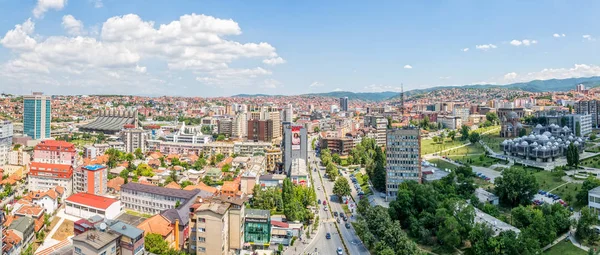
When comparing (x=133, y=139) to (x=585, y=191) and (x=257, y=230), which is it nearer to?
(x=257, y=230)

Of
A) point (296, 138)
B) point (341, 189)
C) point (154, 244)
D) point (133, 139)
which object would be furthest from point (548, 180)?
point (133, 139)

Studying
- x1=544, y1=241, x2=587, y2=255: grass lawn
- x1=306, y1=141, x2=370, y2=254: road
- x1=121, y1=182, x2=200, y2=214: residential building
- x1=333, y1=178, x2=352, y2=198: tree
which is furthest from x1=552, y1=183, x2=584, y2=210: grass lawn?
x1=121, y1=182, x2=200, y2=214: residential building

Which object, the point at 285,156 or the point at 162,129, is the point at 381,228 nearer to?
the point at 285,156

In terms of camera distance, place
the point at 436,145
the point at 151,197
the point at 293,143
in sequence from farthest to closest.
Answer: the point at 436,145 < the point at 293,143 < the point at 151,197

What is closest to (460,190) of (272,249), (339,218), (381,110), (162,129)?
(339,218)

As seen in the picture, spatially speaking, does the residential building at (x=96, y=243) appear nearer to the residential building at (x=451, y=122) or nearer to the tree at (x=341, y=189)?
the tree at (x=341, y=189)

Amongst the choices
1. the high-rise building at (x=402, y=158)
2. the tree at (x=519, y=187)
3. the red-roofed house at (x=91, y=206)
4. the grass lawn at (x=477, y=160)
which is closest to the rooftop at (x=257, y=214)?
the red-roofed house at (x=91, y=206)
